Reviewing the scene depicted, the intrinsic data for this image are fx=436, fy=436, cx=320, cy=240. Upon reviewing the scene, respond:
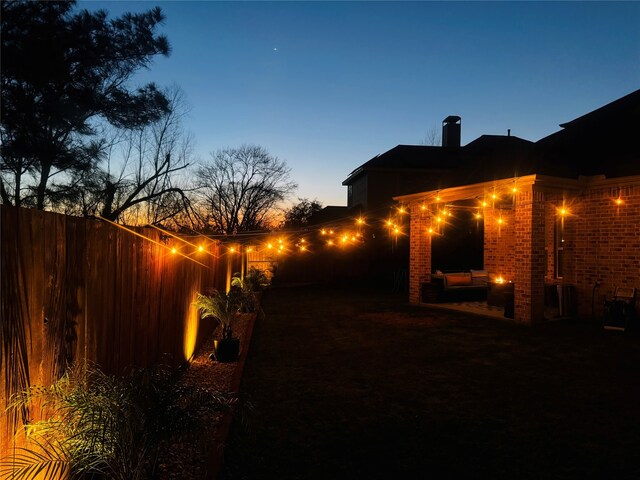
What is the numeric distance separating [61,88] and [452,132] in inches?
836

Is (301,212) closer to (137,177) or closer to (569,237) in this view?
(137,177)

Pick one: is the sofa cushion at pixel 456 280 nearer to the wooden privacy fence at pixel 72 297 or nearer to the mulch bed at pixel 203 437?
the mulch bed at pixel 203 437

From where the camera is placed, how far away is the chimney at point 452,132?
25016 mm

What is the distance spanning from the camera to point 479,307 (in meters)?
11.5

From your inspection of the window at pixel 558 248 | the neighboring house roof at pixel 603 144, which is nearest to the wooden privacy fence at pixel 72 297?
the neighboring house roof at pixel 603 144

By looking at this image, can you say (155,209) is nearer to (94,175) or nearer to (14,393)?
(94,175)

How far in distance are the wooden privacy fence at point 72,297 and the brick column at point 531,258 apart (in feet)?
24.6

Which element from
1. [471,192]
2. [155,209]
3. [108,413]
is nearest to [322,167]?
[155,209]

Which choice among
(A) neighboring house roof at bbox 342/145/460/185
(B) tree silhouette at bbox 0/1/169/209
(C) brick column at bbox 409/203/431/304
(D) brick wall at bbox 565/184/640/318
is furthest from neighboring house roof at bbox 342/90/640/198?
(A) neighboring house roof at bbox 342/145/460/185

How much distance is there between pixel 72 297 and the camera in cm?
246

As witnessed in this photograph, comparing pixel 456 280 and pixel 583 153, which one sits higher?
pixel 583 153

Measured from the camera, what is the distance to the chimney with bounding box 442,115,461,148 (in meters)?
25.0

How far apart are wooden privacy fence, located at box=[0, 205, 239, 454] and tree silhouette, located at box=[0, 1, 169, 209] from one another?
521 cm

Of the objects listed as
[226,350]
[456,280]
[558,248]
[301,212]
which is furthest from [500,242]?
[301,212]
